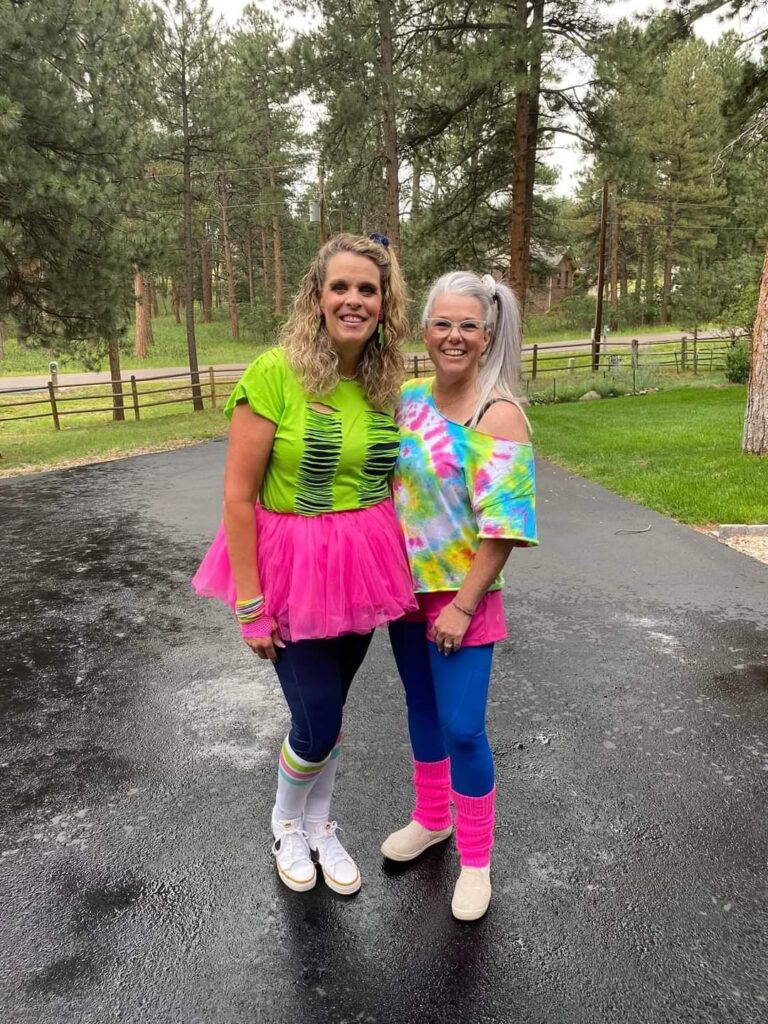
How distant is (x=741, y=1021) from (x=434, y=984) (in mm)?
747

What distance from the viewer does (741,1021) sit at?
5.88 feet

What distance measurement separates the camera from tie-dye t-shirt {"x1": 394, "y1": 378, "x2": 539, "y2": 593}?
75.2 inches

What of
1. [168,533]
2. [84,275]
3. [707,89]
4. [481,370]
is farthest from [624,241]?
[481,370]

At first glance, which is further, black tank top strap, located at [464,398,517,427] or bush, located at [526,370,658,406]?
bush, located at [526,370,658,406]

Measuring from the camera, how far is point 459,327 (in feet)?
6.42

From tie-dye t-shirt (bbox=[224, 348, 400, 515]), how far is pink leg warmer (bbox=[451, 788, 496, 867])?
3.02 feet

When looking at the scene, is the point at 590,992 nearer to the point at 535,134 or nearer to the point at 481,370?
the point at 481,370

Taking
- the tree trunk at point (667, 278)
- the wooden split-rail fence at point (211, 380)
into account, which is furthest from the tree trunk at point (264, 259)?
the tree trunk at point (667, 278)

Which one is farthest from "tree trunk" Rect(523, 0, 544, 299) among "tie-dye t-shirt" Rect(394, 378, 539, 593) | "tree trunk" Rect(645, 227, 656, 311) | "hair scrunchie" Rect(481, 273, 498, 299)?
"tree trunk" Rect(645, 227, 656, 311)

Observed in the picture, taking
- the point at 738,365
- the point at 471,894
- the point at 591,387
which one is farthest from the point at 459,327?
the point at 738,365

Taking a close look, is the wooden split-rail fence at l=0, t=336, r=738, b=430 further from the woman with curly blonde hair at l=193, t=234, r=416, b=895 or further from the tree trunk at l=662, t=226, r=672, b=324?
the woman with curly blonde hair at l=193, t=234, r=416, b=895

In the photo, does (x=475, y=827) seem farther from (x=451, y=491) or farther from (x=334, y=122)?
(x=334, y=122)

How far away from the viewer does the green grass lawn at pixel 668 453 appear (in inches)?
280

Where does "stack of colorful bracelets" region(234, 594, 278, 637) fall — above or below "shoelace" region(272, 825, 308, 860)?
above
